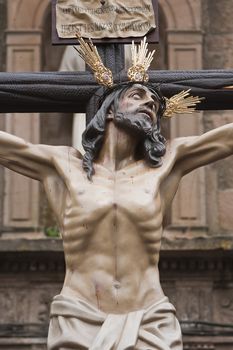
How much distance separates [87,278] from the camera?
7.79m

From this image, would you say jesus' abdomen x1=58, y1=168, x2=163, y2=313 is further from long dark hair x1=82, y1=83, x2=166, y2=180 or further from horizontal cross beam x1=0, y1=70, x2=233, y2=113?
horizontal cross beam x1=0, y1=70, x2=233, y2=113

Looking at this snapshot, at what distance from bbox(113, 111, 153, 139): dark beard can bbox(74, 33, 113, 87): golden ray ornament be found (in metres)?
0.19

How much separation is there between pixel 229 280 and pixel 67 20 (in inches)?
234

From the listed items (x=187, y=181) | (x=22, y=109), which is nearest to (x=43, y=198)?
(x=187, y=181)

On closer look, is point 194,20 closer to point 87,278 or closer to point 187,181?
point 187,181

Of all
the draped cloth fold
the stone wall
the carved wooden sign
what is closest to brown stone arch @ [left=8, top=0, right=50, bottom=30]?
the stone wall

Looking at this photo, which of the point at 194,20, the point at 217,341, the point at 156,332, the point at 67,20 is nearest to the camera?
the point at 156,332

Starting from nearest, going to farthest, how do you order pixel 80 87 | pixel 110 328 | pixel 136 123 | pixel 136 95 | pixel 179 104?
pixel 110 328 → pixel 136 123 → pixel 136 95 → pixel 179 104 → pixel 80 87

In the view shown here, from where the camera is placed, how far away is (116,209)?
7801 mm

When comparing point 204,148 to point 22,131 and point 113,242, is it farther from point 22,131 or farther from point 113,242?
point 22,131

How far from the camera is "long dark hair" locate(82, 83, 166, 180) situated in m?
7.94

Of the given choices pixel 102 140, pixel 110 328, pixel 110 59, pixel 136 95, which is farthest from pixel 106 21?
pixel 110 328

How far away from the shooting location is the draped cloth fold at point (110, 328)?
763cm

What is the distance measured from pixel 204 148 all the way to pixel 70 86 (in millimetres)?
688
